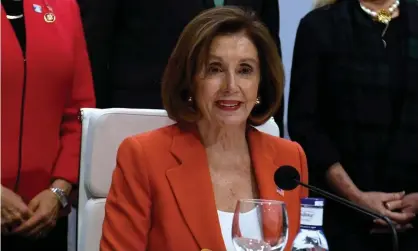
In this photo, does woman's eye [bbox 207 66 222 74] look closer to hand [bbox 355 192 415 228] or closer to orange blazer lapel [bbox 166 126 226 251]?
orange blazer lapel [bbox 166 126 226 251]

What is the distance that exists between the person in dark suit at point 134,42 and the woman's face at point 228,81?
61 centimetres

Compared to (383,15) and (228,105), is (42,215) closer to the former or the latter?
(228,105)

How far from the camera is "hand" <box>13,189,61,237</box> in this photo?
2.02 meters

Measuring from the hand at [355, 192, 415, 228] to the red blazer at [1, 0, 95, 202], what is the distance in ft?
3.26

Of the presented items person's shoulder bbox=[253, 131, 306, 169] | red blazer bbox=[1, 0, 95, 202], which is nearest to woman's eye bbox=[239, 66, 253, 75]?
person's shoulder bbox=[253, 131, 306, 169]

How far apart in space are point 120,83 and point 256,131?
671 millimetres

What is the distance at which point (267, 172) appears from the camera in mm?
1926

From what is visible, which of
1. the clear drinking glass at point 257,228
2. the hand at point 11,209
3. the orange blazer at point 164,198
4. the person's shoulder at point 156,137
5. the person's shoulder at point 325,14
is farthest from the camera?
the person's shoulder at point 325,14

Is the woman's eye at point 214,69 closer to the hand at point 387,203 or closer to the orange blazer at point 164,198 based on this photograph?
the orange blazer at point 164,198

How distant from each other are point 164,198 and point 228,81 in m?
0.35

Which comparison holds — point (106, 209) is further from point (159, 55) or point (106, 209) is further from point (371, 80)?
point (371, 80)

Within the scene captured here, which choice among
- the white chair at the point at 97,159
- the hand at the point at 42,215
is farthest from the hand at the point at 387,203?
the hand at the point at 42,215

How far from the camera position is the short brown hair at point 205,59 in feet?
6.17

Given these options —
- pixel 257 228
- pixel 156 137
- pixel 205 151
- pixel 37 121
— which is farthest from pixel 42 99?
pixel 257 228
